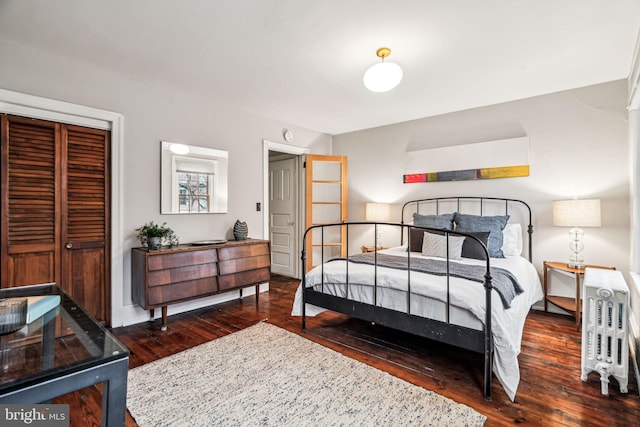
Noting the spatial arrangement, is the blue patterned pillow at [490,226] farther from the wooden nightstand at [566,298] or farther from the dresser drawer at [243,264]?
the dresser drawer at [243,264]

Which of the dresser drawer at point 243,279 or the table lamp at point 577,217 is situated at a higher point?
the table lamp at point 577,217

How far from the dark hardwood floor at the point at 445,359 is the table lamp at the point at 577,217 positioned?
68 centimetres

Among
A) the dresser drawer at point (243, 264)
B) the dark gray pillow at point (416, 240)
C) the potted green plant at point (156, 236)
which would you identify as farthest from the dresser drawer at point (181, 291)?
the dark gray pillow at point (416, 240)

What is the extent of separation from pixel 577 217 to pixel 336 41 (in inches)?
108

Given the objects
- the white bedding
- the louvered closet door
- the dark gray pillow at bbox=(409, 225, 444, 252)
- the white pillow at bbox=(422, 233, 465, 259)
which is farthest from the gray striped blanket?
the louvered closet door

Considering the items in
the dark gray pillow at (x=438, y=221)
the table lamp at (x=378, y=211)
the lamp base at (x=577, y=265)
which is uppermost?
the table lamp at (x=378, y=211)

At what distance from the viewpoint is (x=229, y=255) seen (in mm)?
3520

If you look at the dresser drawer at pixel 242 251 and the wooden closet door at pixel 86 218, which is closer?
the wooden closet door at pixel 86 218

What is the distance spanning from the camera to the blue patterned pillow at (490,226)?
330 cm

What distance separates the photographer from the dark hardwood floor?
5.93 feet

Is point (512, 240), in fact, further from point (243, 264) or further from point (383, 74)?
point (243, 264)

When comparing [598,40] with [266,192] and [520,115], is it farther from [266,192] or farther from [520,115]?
[266,192]

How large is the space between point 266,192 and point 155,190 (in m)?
1.45

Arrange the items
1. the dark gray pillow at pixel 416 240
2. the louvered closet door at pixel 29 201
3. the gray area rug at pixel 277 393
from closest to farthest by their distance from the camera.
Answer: the gray area rug at pixel 277 393
the louvered closet door at pixel 29 201
the dark gray pillow at pixel 416 240
